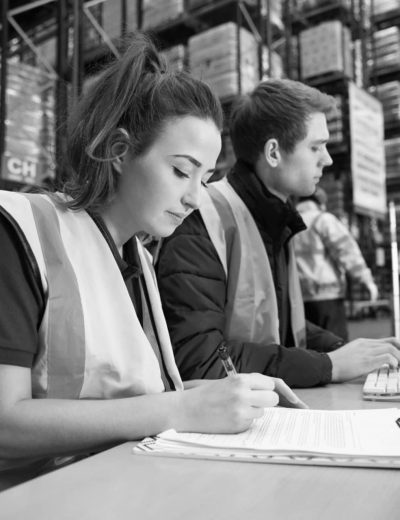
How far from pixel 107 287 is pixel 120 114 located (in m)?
0.32

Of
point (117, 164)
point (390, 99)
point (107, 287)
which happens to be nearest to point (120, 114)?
point (117, 164)

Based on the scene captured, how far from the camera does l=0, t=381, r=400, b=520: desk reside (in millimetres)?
491

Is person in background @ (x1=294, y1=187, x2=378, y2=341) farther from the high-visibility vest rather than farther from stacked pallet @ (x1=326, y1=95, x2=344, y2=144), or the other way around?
the high-visibility vest

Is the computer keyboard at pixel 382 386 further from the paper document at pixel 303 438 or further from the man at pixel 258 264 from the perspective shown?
the paper document at pixel 303 438

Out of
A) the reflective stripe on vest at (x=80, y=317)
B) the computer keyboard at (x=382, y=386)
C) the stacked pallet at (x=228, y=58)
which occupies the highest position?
the stacked pallet at (x=228, y=58)

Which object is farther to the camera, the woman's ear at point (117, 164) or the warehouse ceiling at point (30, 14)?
the warehouse ceiling at point (30, 14)

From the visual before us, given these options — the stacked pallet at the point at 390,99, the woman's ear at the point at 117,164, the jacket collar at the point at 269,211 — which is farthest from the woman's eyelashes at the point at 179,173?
the stacked pallet at the point at 390,99

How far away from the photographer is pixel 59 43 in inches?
129

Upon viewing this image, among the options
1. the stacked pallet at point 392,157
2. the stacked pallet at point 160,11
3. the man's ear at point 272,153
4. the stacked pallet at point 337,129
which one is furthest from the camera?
the stacked pallet at point 392,157

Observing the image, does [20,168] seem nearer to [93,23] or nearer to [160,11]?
[93,23]

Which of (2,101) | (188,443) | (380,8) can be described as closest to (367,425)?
(188,443)

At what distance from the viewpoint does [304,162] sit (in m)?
1.76

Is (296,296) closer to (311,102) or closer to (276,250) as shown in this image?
(276,250)

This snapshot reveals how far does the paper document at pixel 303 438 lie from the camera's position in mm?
659
